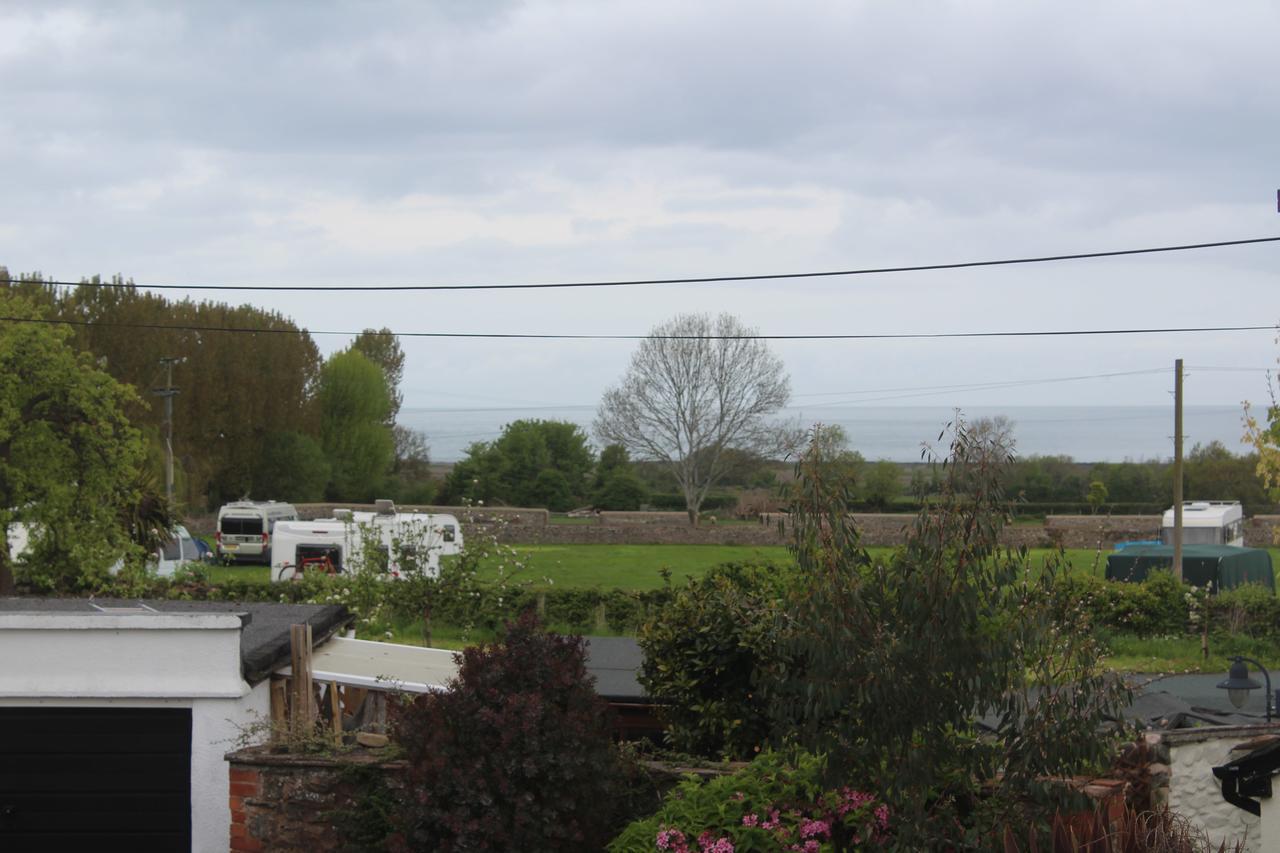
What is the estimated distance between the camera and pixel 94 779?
9.32 metres

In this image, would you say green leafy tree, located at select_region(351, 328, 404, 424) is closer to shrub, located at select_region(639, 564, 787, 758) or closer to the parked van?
the parked van

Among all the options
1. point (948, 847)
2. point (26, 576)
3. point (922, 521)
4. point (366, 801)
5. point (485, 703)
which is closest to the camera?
point (922, 521)

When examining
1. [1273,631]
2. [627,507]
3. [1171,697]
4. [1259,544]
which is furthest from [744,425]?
[1171,697]

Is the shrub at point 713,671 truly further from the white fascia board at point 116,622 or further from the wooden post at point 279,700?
the white fascia board at point 116,622

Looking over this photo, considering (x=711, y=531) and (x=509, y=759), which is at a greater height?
(x=509, y=759)

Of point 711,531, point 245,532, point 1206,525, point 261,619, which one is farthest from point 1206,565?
point 245,532

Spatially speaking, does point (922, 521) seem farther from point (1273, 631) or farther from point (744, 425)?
point (744, 425)

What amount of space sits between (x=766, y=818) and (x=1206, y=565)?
25.1 metres

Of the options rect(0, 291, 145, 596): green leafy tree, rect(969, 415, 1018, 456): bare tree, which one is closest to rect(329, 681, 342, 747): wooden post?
rect(969, 415, 1018, 456): bare tree

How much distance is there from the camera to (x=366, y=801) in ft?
27.8

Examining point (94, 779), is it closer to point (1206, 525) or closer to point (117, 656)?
point (117, 656)

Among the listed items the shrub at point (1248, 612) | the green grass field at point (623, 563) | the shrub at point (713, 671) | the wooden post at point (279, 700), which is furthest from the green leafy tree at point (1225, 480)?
the wooden post at point (279, 700)

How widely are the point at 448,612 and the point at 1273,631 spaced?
613 inches

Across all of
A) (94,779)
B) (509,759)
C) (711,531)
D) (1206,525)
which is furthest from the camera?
(711,531)
